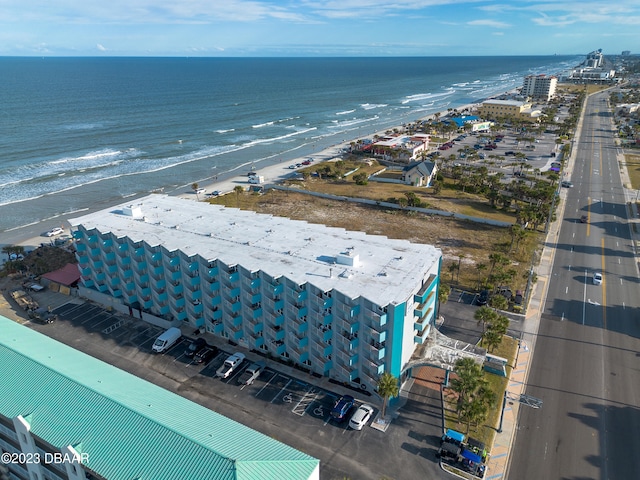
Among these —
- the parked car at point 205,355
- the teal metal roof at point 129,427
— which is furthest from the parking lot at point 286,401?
the teal metal roof at point 129,427

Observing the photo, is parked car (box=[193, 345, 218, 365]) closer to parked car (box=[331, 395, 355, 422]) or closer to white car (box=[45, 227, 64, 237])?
parked car (box=[331, 395, 355, 422])

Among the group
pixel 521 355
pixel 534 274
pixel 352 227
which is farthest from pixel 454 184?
pixel 521 355

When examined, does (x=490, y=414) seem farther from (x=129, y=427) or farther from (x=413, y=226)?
(x=413, y=226)

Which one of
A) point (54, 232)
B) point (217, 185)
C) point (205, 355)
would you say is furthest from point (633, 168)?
point (54, 232)

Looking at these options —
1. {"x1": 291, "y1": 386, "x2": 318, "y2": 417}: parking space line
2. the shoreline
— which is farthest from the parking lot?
the shoreline

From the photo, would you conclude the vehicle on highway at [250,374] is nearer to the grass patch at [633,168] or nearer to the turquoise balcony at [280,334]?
the turquoise balcony at [280,334]

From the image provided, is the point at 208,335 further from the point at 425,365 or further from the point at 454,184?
the point at 454,184

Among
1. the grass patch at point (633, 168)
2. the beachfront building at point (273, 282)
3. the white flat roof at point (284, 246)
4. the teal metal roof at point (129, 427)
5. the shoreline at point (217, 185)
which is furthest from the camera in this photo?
the grass patch at point (633, 168)
